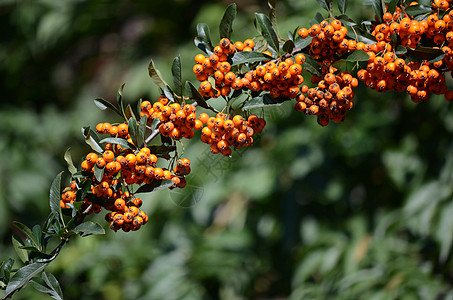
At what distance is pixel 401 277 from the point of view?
1.58 meters

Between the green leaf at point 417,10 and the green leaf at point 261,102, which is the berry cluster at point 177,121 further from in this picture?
the green leaf at point 417,10

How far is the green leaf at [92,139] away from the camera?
0.71 m

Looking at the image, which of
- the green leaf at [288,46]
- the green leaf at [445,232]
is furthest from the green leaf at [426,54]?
the green leaf at [445,232]

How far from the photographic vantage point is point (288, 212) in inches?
78.7

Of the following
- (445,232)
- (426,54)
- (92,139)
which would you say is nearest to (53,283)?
(92,139)

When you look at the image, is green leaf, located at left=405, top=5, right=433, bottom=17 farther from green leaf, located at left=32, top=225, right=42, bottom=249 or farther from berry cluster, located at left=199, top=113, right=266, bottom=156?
green leaf, located at left=32, top=225, right=42, bottom=249

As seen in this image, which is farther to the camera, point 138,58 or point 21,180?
point 138,58

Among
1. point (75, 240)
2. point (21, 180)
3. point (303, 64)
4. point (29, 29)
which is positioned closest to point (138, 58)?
point (29, 29)

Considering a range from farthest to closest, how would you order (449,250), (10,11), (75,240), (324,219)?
1. (10,11)
2. (75,240)
3. (324,219)
4. (449,250)

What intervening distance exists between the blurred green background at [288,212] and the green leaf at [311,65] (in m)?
0.68

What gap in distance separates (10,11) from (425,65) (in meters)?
3.18

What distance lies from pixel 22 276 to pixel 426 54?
742 millimetres

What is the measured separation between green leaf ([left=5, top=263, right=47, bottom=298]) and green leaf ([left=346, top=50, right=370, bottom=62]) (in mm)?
598

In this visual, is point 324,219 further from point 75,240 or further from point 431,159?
point 75,240
